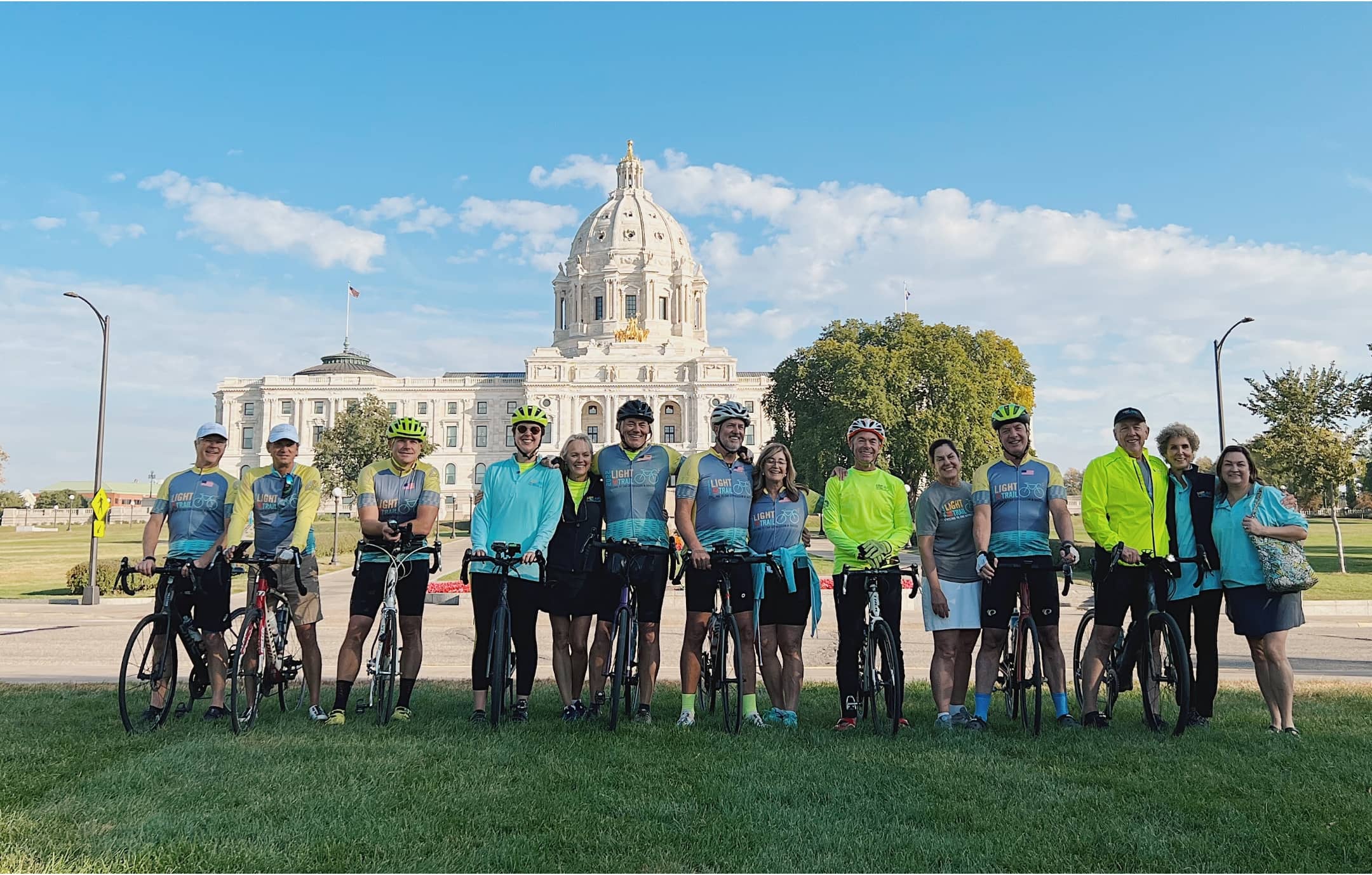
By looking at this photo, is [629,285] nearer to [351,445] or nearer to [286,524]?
[351,445]

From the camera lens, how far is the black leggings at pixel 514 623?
7.54m

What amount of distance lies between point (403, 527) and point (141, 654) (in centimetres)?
219

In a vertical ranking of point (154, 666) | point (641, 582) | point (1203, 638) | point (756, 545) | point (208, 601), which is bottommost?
point (154, 666)

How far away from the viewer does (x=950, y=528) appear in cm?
777

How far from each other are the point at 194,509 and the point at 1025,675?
6.67 m

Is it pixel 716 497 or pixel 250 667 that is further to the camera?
pixel 716 497

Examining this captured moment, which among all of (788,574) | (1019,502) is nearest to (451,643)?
(788,574)

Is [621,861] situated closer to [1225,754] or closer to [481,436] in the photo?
[1225,754]

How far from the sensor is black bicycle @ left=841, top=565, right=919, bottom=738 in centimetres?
709

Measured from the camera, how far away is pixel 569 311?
5325 inches

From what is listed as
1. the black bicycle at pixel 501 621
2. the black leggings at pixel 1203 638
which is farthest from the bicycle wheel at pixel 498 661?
the black leggings at pixel 1203 638

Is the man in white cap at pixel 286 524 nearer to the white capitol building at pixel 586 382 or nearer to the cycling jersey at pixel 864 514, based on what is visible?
the cycling jersey at pixel 864 514

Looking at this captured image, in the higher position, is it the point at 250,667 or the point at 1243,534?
the point at 1243,534

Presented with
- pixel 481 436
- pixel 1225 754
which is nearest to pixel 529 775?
pixel 1225 754
